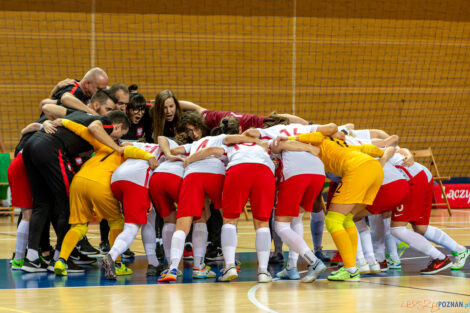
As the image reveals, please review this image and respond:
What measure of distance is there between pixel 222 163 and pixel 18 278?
229 centimetres

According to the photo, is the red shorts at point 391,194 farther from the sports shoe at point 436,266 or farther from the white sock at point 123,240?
the white sock at point 123,240

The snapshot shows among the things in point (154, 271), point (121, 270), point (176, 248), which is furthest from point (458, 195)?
point (176, 248)

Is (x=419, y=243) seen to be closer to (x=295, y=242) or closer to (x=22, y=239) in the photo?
(x=295, y=242)

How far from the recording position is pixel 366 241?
20.9 feet

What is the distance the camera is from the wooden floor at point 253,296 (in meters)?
4.48

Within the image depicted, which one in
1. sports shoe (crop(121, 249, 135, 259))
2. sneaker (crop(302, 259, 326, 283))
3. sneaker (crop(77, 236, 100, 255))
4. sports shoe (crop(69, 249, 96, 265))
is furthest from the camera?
sneaker (crop(77, 236, 100, 255))

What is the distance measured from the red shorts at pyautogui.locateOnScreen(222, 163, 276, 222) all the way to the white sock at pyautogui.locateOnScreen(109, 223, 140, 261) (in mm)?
912

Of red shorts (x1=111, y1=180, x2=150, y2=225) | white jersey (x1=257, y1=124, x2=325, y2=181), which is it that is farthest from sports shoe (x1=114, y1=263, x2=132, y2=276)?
white jersey (x1=257, y1=124, x2=325, y2=181)

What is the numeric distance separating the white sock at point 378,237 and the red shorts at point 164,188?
2227mm

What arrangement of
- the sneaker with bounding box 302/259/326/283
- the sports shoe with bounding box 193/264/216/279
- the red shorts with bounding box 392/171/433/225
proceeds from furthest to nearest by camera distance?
1. the red shorts with bounding box 392/171/433/225
2. the sports shoe with bounding box 193/264/216/279
3. the sneaker with bounding box 302/259/326/283

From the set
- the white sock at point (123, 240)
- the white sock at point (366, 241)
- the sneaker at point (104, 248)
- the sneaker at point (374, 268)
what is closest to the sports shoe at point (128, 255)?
the sneaker at point (104, 248)

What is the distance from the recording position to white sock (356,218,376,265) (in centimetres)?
625

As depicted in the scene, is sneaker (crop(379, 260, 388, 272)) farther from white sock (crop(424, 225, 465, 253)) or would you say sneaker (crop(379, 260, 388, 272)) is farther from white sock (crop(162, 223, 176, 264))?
white sock (crop(162, 223, 176, 264))

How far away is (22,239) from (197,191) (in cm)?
216
